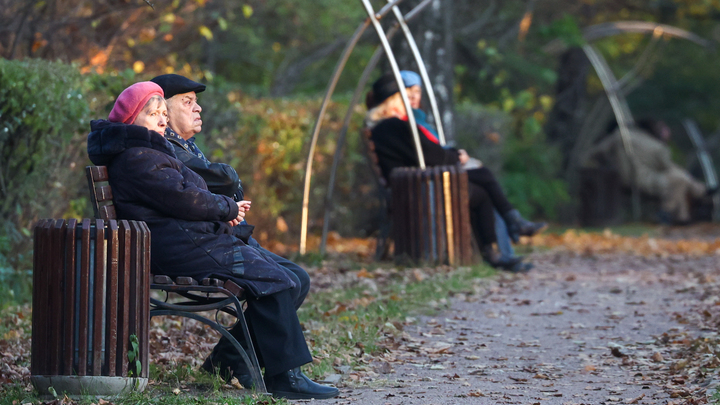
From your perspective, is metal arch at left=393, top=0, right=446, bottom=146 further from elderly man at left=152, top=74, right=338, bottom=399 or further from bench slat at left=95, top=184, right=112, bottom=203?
bench slat at left=95, top=184, right=112, bottom=203

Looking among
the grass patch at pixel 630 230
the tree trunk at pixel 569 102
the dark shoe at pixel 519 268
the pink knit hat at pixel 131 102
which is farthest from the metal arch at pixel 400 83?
the tree trunk at pixel 569 102

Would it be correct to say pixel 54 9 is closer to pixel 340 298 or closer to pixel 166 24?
pixel 166 24

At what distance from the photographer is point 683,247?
12062 millimetres

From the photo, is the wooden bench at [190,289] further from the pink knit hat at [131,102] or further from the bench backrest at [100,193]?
the pink knit hat at [131,102]

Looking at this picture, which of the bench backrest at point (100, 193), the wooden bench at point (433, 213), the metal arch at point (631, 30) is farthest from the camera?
the metal arch at point (631, 30)

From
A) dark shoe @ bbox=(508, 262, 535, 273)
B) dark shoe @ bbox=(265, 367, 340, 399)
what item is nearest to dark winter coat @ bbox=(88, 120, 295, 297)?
dark shoe @ bbox=(265, 367, 340, 399)

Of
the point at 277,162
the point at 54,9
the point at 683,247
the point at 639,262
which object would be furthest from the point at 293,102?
the point at 683,247

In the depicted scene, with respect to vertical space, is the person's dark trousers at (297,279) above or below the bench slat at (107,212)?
below

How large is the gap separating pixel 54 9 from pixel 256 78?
11.5 m

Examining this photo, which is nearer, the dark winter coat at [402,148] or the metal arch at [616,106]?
the dark winter coat at [402,148]

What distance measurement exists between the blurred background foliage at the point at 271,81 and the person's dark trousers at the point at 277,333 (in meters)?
1.96

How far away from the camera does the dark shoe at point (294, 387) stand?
428 centimetres

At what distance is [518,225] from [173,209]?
536 centimetres

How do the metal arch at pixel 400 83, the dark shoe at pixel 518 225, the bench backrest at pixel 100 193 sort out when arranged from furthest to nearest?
1. the dark shoe at pixel 518 225
2. the metal arch at pixel 400 83
3. the bench backrest at pixel 100 193
